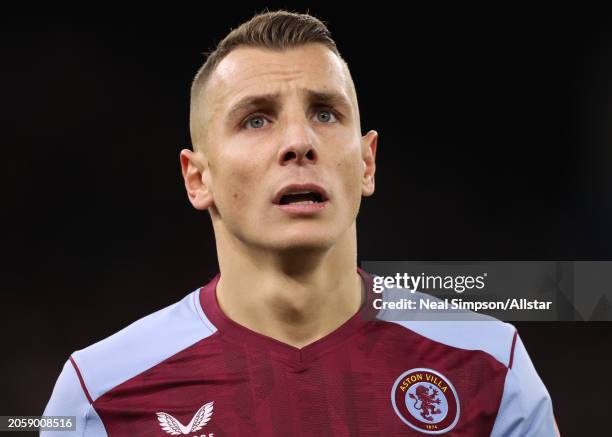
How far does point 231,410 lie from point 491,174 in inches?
97.4

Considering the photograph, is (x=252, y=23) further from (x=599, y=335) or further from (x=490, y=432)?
(x=599, y=335)

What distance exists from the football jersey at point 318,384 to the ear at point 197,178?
358 millimetres

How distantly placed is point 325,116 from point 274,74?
0.20 m

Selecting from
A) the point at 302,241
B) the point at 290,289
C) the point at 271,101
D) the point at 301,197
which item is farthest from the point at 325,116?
the point at 290,289

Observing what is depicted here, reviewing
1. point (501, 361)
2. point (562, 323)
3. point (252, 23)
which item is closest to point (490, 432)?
point (501, 361)

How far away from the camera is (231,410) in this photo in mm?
2676

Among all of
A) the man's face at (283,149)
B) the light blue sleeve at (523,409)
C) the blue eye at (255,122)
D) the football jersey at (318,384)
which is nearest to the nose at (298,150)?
the man's face at (283,149)

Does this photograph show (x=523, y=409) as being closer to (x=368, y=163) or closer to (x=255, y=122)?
(x=368, y=163)

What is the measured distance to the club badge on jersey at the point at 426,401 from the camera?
2662mm

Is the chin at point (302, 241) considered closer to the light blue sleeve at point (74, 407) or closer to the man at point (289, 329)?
the man at point (289, 329)

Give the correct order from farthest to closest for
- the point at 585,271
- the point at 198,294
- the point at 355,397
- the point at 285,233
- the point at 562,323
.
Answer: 1. the point at 562,323
2. the point at 585,271
3. the point at 198,294
4. the point at 355,397
5. the point at 285,233

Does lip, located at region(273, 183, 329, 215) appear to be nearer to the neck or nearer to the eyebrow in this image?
the neck

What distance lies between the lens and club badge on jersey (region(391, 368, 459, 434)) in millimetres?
2662

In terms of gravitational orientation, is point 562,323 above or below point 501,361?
above
